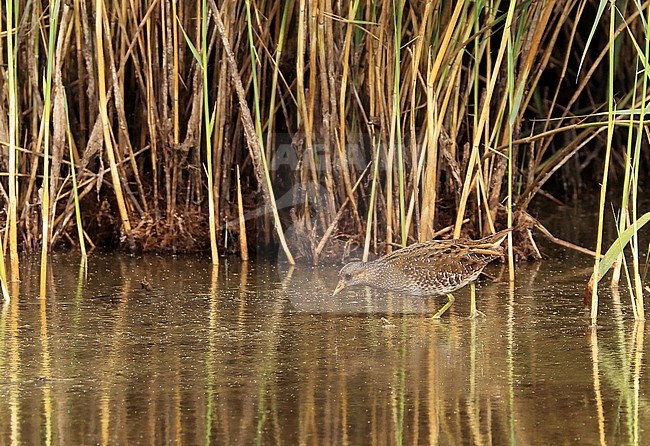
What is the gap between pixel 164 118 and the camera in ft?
21.7

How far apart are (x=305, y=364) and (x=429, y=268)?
101 centimetres

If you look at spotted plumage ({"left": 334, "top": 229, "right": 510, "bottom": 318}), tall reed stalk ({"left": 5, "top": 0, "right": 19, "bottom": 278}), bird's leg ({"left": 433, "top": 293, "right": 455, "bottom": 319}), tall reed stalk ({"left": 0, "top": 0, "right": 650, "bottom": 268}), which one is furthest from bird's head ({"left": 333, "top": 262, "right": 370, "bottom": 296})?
tall reed stalk ({"left": 5, "top": 0, "right": 19, "bottom": 278})

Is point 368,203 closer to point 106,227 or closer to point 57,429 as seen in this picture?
point 106,227

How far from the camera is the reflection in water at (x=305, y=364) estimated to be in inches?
149

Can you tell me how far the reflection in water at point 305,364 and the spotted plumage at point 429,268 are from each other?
0.42 feet

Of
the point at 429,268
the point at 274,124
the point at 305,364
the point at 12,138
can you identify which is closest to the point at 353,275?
the point at 429,268

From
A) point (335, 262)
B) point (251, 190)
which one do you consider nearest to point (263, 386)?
point (335, 262)

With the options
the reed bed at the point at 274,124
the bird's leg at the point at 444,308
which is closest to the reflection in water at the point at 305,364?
the bird's leg at the point at 444,308

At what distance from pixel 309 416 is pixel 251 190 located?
326 cm

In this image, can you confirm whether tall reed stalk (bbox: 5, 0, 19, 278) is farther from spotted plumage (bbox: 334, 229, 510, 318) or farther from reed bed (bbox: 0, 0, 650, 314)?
spotted plumage (bbox: 334, 229, 510, 318)

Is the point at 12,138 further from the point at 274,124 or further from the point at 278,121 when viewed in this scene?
the point at 278,121

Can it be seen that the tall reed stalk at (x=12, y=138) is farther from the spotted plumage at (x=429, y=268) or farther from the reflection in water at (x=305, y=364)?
the spotted plumage at (x=429, y=268)

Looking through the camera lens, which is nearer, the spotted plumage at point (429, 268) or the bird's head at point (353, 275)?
the spotted plumage at point (429, 268)

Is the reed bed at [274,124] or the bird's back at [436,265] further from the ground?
the reed bed at [274,124]
